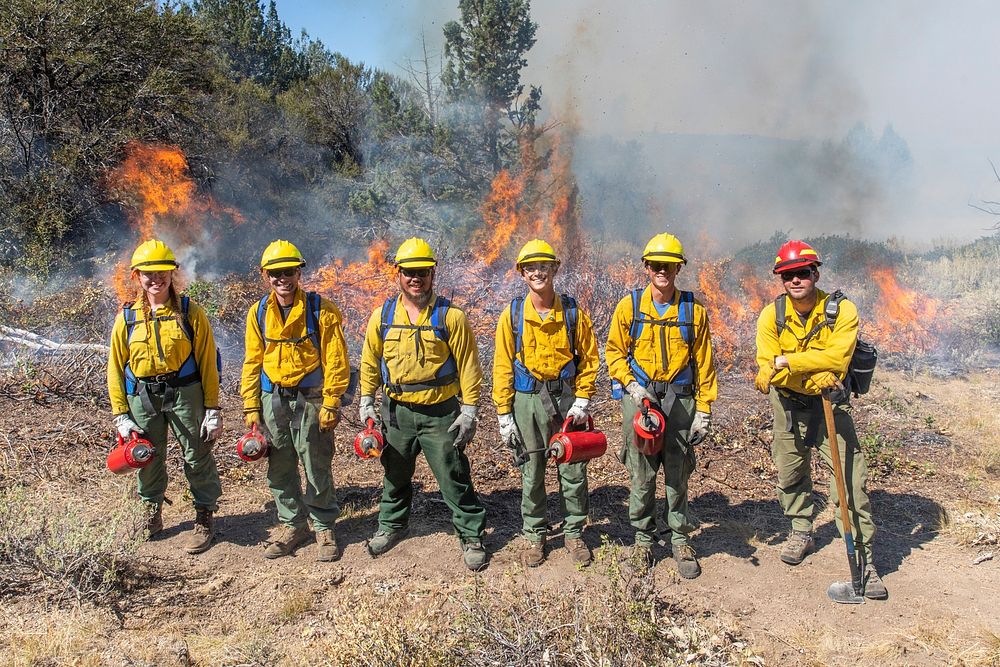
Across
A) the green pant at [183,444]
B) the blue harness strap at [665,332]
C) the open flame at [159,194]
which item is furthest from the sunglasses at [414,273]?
the open flame at [159,194]

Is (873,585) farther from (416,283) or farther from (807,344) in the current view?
(416,283)

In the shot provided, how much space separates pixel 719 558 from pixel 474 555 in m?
1.72

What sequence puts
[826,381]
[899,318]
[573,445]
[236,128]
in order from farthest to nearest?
[236,128], [899,318], [573,445], [826,381]

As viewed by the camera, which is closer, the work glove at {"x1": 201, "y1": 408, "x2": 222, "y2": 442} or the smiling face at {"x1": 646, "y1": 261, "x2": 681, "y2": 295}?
the smiling face at {"x1": 646, "y1": 261, "x2": 681, "y2": 295}

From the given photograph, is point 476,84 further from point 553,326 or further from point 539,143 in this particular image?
point 553,326

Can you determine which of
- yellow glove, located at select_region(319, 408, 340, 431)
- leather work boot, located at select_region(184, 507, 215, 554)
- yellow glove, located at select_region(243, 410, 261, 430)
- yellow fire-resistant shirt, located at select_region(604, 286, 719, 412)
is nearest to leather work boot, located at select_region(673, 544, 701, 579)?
yellow fire-resistant shirt, located at select_region(604, 286, 719, 412)

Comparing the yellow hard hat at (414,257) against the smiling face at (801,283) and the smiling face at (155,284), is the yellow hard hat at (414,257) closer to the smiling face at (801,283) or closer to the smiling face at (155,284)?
the smiling face at (155,284)

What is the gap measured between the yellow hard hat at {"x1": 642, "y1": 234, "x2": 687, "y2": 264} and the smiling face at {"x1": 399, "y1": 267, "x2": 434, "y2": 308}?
1.38 m

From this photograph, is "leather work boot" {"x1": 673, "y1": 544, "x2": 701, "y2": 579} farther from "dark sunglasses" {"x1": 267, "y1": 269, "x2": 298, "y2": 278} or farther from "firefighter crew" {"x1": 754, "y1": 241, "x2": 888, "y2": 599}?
"dark sunglasses" {"x1": 267, "y1": 269, "x2": 298, "y2": 278}

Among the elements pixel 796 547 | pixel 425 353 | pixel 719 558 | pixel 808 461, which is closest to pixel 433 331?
pixel 425 353

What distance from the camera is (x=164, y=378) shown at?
4.54 m

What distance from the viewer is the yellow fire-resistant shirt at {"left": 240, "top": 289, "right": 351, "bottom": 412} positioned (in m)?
4.40

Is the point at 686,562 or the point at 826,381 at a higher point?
the point at 826,381

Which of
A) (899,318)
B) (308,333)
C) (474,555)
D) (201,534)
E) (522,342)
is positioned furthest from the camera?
(899,318)
